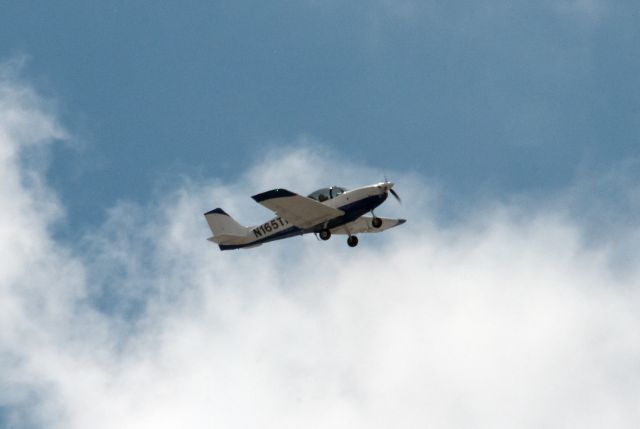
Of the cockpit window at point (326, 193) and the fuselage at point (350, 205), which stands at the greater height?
the cockpit window at point (326, 193)

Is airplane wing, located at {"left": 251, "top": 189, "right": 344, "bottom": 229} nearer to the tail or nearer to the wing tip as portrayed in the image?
the wing tip

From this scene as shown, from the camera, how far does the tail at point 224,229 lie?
6150cm

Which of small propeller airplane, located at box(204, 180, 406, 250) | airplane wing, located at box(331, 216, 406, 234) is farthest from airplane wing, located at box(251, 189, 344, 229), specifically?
airplane wing, located at box(331, 216, 406, 234)

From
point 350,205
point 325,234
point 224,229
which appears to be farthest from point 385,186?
point 224,229

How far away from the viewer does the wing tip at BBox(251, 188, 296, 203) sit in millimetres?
54312

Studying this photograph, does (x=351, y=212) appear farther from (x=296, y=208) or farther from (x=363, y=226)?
(x=363, y=226)

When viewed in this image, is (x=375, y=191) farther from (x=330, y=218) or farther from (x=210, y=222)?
(x=210, y=222)

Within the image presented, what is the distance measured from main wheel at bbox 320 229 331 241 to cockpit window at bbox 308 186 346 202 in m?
1.79

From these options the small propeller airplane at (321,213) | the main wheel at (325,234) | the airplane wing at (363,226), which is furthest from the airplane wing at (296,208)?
the airplane wing at (363,226)

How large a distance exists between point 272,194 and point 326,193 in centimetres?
356

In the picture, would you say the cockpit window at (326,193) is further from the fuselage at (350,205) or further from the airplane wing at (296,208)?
the airplane wing at (296,208)

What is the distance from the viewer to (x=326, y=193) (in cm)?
5688

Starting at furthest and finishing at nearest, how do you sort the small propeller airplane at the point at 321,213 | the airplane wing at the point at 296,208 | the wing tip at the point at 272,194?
the small propeller airplane at the point at 321,213 < the airplane wing at the point at 296,208 < the wing tip at the point at 272,194

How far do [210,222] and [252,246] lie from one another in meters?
4.72
